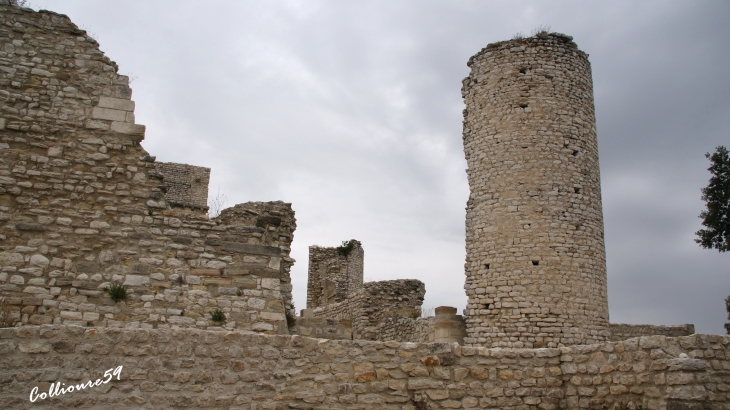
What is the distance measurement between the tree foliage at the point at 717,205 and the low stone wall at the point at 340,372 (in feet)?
60.8

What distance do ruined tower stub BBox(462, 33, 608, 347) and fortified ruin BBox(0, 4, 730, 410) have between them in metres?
0.05

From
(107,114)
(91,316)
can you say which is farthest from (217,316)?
(107,114)

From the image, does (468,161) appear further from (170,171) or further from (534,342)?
(170,171)

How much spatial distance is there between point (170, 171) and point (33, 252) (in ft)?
67.5

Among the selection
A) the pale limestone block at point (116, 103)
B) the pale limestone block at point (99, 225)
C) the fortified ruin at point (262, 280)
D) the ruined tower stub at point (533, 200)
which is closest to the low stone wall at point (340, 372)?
the fortified ruin at point (262, 280)

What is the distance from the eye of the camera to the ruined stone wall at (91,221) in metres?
8.52

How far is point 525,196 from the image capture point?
52.0 feet

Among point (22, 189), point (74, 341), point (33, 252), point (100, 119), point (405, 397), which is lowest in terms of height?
point (405, 397)

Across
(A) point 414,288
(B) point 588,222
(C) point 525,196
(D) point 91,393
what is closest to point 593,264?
(B) point 588,222

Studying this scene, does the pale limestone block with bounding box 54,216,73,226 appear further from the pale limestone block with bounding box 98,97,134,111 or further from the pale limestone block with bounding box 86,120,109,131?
the pale limestone block with bounding box 98,97,134,111

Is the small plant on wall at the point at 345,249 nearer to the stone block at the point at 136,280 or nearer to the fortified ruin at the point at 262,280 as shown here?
the fortified ruin at the point at 262,280

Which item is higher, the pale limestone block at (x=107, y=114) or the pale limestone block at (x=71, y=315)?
the pale limestone block at (x=107, y=114)

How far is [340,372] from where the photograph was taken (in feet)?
21.0

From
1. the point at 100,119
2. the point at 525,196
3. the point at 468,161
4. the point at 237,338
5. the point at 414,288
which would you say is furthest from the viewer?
the point at 414,288
